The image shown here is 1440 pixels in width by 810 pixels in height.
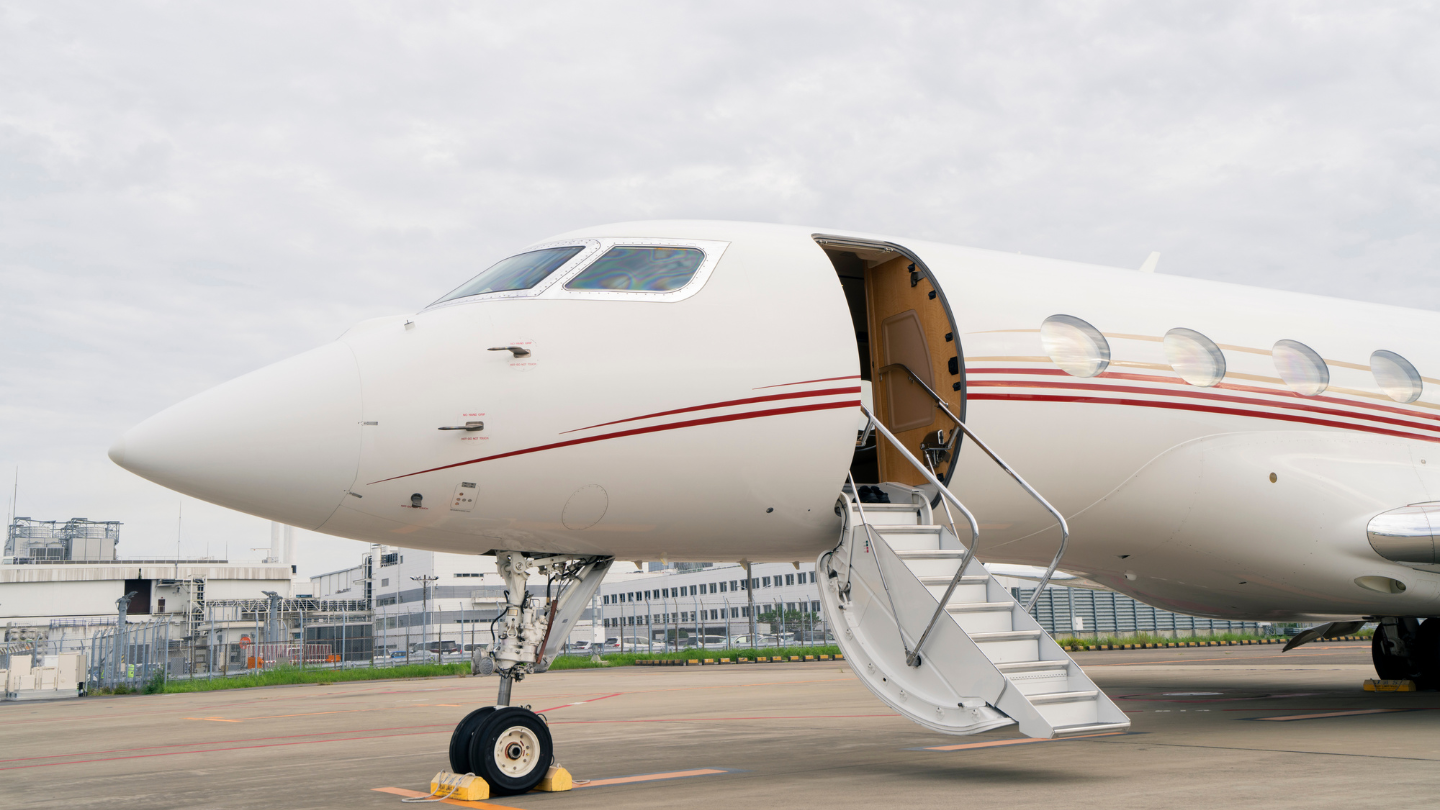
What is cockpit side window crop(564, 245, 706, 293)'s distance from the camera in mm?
7191

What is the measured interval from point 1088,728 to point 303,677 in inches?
1076

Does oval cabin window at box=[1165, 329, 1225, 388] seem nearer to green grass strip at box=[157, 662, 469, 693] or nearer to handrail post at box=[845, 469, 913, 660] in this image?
handrail post at box=[845, 469, 913, 660]

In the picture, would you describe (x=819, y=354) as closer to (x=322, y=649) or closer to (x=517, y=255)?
(x=517, y=255)

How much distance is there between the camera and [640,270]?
24.2 ft

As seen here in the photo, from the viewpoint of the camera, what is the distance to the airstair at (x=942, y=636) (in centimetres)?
639

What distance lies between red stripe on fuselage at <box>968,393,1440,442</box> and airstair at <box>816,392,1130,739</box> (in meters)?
0.67

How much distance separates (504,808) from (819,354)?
140 inches

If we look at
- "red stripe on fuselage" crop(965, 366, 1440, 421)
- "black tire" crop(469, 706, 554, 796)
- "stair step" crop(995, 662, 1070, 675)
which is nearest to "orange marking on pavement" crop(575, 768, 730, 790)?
"black tire" crop(469, 706, 554, 796)

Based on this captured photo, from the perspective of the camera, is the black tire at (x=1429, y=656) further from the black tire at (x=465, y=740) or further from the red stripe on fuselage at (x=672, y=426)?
the black tire at (x=465, y=740)

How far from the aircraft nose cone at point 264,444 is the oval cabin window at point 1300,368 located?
7.77m

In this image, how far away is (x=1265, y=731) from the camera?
945 centimetres

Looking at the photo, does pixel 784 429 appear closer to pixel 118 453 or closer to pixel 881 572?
pixel 881 572

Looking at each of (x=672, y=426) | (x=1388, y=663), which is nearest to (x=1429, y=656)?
(x=1388, y=663)

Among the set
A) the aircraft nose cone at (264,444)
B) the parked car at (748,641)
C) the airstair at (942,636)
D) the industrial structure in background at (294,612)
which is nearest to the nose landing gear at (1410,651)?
the airstair at (942,636)
